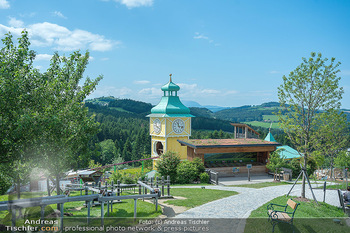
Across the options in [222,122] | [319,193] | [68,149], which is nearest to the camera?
[68,149]

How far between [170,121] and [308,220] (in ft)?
95.3

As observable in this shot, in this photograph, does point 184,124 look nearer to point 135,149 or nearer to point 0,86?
point 0,86

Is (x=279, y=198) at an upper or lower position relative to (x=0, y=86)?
lower

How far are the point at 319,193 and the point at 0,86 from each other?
1812 cm

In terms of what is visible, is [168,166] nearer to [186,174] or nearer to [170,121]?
[186,174]

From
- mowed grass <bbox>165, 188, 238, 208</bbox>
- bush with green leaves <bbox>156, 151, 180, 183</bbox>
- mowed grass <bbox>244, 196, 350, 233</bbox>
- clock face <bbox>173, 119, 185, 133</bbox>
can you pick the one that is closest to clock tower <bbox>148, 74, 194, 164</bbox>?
clock face <bbox>173, 119, 185, 133</bbox>

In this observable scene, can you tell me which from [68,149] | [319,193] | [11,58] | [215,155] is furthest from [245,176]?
[11,58]

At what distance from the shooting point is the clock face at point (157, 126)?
135 feet

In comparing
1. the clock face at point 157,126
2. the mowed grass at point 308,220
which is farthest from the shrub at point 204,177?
the clock face at point 157,126

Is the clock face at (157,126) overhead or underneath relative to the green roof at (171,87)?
underneath

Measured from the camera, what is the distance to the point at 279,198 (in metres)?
16.2

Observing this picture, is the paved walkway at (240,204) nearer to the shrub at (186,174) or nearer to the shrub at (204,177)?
the shrub at (204,177)

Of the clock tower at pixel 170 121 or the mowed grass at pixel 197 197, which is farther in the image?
the clock tower at pixel 170 121

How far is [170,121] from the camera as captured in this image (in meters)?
40.3
